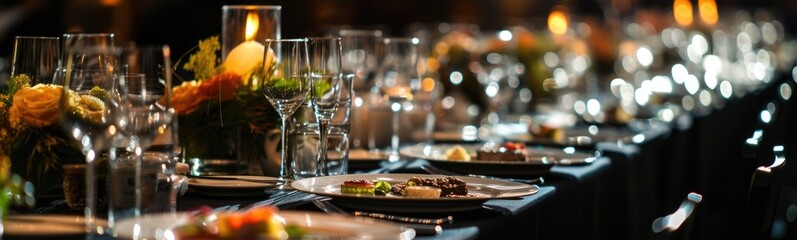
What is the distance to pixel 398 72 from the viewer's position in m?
3.06

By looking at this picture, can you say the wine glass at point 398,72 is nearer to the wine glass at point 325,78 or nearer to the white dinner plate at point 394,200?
the wine glass at point 325,78

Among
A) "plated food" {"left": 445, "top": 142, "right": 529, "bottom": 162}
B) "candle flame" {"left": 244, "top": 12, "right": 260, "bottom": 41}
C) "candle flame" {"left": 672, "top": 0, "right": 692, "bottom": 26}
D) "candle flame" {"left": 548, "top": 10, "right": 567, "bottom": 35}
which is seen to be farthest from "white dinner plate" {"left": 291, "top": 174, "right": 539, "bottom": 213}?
"candle flame" {"left": 672, "top": 0, "right": 692, "bottom": 26}

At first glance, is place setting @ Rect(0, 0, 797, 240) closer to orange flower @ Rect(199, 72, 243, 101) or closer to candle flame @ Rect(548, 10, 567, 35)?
orange flower @ Rect(199, 72, 243, 101)

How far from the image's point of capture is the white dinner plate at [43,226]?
157 cm

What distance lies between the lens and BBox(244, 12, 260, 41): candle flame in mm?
2744

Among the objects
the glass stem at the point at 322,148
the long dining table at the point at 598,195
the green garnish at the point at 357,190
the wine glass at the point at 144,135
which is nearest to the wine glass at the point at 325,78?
the glass stem at the point at 322,148

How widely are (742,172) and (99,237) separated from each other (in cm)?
168

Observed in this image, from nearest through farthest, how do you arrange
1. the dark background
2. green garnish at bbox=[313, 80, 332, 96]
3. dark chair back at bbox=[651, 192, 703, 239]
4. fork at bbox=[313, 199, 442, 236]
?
dark chair back at bbox=[651, 192, 703, 239] → fork at bbox=[313, 199, 442, 236] → green garnish at bbox=[313, 80, 332, 96] → the dark background

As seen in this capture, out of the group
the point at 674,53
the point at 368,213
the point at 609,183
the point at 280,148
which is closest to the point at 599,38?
the point at 674,53

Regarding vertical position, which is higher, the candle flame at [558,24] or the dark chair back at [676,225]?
the candle flame at [558,24]

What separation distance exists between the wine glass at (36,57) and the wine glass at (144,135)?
472mm

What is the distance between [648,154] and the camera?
358 centimetres

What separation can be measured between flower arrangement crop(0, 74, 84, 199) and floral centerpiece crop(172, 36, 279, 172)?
0.46m

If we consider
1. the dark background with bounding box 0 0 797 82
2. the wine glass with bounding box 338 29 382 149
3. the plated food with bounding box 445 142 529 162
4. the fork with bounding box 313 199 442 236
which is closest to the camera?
the fork with bounding box 313 199 442 236
